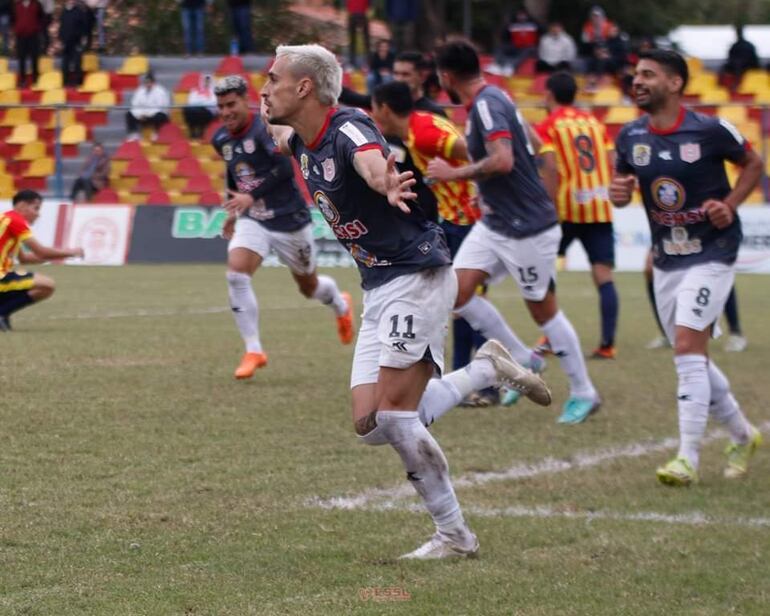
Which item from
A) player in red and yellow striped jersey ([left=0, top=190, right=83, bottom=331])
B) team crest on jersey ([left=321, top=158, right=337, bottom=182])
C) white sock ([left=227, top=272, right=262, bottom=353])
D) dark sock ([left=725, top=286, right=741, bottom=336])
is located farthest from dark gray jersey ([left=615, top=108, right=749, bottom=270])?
player in red and yellow striped jersey ([left=0, top=190, right=83, bottom=331])

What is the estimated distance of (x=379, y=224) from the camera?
5.39m

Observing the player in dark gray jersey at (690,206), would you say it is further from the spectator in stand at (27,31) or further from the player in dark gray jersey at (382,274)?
the spectator in stand at (27,31)

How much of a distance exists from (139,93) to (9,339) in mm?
15136

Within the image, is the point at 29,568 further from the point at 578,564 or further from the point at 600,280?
the point at 600,280

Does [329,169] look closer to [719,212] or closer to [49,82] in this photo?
[719,212]

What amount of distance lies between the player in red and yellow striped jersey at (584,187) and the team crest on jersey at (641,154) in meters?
4.27

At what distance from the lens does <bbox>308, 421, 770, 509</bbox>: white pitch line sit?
6.29m

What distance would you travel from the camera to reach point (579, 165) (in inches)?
474

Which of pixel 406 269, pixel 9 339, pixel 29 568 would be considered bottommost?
pixel 9 339

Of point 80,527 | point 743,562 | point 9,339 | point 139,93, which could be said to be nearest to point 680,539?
point 743,562

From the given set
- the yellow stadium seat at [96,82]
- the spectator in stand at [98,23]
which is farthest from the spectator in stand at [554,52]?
the spectator in stand at [98,23]

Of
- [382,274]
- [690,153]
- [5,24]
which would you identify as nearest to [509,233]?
[690,153]

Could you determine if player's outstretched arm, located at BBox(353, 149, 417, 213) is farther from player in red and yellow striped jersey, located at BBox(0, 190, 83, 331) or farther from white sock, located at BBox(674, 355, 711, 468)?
player in red and yellow striped jersey, located at BBox(0, 190, 83, 331)

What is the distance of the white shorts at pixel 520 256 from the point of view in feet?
28.1
